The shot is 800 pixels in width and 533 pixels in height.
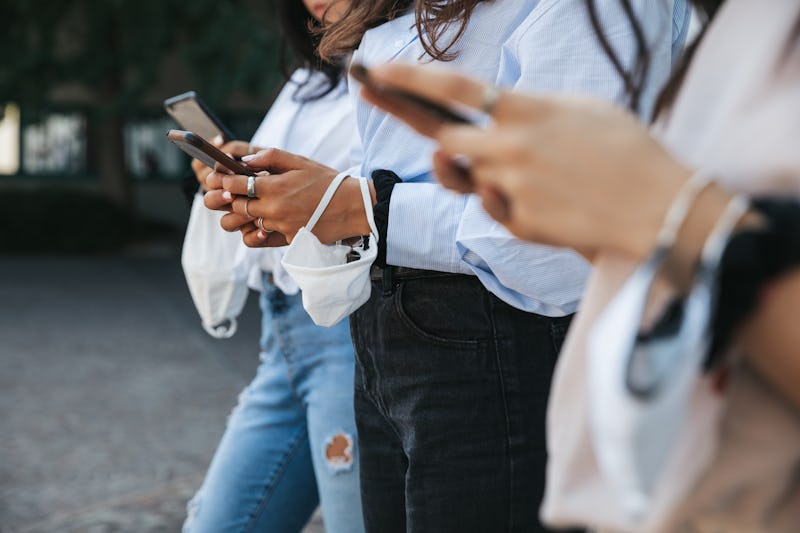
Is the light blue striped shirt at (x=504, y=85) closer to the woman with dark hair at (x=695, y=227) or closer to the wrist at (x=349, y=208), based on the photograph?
the wrist at (x=349, y=208)

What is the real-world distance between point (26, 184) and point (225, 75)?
706 centimetres

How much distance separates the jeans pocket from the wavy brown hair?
0.39 metres

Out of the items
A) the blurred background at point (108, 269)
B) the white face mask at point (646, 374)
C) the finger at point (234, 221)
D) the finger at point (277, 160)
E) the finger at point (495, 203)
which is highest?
the finger at point (495, 203)

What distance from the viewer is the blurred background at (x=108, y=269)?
4.41 meters

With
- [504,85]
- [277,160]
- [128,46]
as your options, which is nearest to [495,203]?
[504,85]

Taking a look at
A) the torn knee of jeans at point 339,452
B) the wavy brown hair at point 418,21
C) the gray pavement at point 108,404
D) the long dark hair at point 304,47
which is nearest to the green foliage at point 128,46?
the gray pavement at point 108,404

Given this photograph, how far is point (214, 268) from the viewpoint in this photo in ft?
7.55

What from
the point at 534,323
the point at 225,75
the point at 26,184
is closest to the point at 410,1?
the point at 534,323

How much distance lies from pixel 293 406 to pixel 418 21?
1024mm

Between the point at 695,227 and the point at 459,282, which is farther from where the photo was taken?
the point at 459,282

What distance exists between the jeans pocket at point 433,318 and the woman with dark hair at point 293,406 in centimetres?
55

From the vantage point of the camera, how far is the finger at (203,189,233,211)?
5.45 feet

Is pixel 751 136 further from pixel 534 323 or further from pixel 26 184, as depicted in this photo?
pixel 26 184

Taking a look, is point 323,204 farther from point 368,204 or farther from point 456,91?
point 456,91
